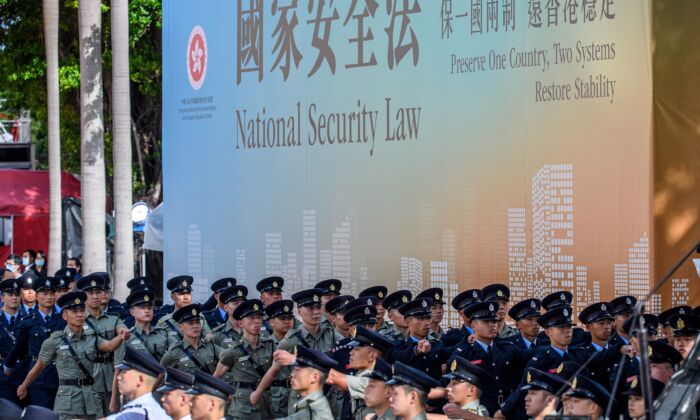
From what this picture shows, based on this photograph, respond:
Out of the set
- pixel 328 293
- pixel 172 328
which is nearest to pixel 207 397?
pixel 172 328

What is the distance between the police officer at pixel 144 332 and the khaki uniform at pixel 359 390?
357 centimetres

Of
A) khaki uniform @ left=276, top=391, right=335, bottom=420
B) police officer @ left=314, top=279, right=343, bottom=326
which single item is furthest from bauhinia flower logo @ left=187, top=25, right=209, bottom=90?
khaki uniform @ left=276, top=391, right=335, bottom=420

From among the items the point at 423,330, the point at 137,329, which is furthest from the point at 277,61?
the point at 423,330

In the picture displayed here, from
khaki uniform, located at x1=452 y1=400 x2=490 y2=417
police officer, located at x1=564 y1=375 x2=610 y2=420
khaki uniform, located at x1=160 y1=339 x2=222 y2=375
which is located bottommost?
khaki uniform, located at x1=160 y1=339 x2=222 y2=375

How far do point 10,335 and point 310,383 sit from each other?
315 inches

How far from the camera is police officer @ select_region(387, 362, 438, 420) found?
8.71 metres

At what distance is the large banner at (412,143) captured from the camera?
13977mm

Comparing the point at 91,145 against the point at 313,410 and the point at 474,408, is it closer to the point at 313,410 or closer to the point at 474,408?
the point at 313,410

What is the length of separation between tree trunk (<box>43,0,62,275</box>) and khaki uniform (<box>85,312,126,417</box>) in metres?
13.1

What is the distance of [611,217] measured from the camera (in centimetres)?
1390

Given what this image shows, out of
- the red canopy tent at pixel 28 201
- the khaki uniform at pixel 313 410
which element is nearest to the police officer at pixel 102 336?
the khaki uniform at pixel 313 410

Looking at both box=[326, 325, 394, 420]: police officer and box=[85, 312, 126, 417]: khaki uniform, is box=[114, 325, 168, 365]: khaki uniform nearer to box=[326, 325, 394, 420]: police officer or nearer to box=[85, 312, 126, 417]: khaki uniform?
box=[85, 312, 126, 417]: khaki uniform

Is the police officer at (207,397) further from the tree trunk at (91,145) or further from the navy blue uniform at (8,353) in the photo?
the tree trunk at (91,145)

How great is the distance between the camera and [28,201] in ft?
117
